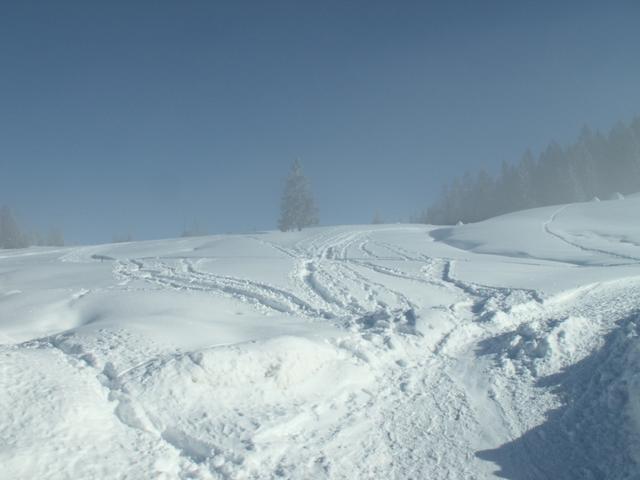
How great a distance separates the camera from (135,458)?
18.9 feet

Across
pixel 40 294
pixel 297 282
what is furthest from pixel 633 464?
pixel 40 294

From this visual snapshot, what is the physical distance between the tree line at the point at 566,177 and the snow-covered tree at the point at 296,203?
84.9 ft

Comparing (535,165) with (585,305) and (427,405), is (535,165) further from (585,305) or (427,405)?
(427,405)

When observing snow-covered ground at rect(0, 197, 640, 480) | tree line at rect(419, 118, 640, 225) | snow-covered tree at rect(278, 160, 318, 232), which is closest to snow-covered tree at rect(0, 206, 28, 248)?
snow-covered tree at rect(278, 160, 318, 232)

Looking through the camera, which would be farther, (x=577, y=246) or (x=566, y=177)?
(x=566, y=177)

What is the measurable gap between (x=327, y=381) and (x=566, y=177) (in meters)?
55.8

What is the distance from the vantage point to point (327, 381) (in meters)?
7.98

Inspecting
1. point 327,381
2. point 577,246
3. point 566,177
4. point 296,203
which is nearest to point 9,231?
point 296,203

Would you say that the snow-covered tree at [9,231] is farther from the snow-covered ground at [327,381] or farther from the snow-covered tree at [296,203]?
the snow-covered ground at [327,381]

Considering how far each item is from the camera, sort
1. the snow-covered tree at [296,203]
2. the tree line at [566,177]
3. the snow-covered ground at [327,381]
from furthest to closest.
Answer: the tree line at [566,177], the snow-covered tree at [296,203], the snow-covered ground at [327,381]

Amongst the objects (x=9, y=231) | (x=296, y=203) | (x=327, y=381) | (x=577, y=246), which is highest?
(x=296, y=203)

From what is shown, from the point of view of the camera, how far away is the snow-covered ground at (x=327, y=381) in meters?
5.87

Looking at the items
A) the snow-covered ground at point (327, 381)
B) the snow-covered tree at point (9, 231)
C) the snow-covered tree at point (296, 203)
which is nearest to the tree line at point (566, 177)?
the snow-covered tree at point (296, 203)

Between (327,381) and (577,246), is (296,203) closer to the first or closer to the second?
(577,246)
